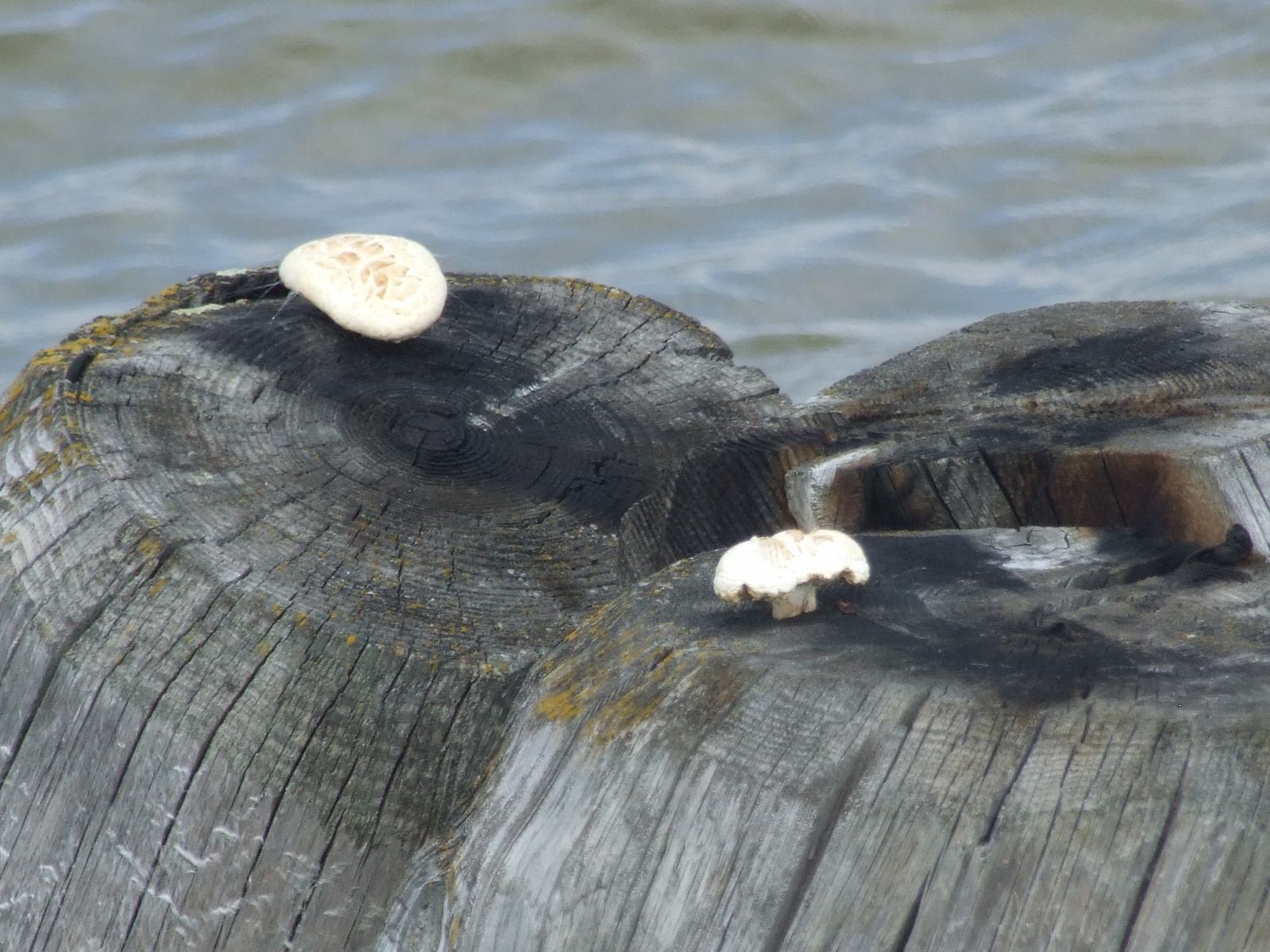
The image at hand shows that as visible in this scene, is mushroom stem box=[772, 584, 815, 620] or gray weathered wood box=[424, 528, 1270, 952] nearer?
gray weathered wood box=[424, 528, 1270, 952]

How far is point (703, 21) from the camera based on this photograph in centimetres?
859

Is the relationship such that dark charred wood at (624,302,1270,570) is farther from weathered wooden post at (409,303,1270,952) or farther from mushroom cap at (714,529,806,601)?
mushroom cap at (714,529,806,601)

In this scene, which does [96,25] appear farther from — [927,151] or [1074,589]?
[1074,589]

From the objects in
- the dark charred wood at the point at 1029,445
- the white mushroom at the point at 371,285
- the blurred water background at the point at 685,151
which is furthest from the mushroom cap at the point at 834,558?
the blurred water background at the point at 685,151

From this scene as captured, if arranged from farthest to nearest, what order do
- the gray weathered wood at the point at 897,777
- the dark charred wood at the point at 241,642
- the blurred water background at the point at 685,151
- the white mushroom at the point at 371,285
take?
the blurred water background at the point at 685,151 → the white mushroom at the point at 371,285 → the dark charred wood at the point at 241,642 → the gray weathered wood at the point at 897,777

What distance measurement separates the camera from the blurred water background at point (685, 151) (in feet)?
22.7

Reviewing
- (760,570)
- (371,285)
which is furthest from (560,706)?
(371,285)

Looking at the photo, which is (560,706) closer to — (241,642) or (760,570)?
(760,570)

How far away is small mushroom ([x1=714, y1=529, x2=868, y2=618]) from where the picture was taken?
164 cm

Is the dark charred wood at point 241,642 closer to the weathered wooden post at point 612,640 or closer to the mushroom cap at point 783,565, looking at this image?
the weathered wooden post at point 612,640

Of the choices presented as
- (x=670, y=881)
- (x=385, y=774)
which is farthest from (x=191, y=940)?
(x=670, y=881)

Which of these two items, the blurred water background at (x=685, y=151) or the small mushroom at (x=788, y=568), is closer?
the small mushroom at (x=788, y=568)

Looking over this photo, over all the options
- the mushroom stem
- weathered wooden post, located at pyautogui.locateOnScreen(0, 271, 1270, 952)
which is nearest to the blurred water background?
weathered wooden post, located at pyautogui.locateOnScreen(0, 271, 1270, 952)

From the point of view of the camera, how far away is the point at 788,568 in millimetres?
1645
